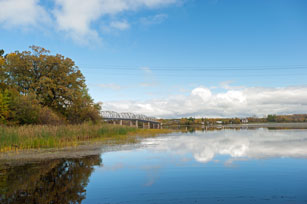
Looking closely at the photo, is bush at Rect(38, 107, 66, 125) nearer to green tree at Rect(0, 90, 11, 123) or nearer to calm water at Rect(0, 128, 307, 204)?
green tree at Rect(0, 90, 11, 123)

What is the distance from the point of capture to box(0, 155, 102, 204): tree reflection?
9.65m

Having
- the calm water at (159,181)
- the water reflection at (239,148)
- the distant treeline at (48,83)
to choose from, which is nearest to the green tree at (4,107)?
the distant treeline at (48,83)

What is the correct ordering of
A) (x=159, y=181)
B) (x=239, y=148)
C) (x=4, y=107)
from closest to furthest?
(x=159, y=181) → (x=239, y=148) → (x=4, y=107)

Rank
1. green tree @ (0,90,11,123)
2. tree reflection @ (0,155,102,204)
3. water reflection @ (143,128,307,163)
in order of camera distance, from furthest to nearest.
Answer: green tree @ (0,90,11,123) → water reflection @ (143,128,307,163) → tree reflection @ (0,155,102,204)

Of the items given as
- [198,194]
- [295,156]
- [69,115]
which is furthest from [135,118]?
[198,194]

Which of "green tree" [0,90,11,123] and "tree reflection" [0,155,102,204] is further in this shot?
"green tree" [0,90,11,123]

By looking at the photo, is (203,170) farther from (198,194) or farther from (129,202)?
(129,202)

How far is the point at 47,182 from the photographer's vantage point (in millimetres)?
12000

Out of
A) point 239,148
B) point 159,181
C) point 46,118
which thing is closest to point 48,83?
point 46,118

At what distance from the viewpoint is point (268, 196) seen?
942 cm

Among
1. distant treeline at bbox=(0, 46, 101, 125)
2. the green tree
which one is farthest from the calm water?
distant treeline at bbox=(0, 46, 101, 125)

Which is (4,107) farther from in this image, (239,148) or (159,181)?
(159,181)

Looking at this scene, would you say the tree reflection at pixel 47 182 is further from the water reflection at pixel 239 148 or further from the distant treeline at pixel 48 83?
the distant treeline at pixel 48 83

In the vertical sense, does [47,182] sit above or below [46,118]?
below
